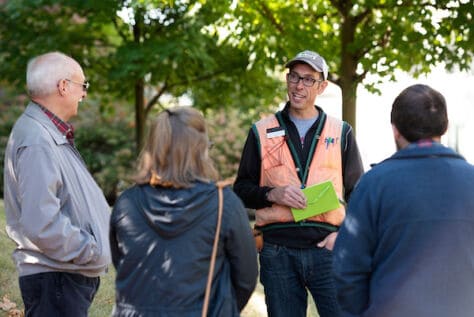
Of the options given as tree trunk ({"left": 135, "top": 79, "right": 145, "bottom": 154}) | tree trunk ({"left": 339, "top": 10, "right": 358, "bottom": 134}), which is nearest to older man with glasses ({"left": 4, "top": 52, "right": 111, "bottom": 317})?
tree trunk ({"left": 339, "top": 10, "right": 358, "bottom": 134})

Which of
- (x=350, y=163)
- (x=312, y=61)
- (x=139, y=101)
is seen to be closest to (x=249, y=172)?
(x=350, y=163)

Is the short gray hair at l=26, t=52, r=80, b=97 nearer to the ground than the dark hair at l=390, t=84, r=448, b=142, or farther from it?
farther from it

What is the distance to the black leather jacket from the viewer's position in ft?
9.82

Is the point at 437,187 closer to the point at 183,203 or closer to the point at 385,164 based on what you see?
the point at 385,164

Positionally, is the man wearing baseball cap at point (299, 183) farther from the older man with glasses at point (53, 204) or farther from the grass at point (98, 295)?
the grass at point (98, 295)

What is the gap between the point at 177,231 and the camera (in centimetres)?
298

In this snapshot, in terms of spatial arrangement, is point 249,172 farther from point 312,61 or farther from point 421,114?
point 421,114

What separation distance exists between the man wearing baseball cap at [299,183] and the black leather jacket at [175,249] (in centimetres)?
118

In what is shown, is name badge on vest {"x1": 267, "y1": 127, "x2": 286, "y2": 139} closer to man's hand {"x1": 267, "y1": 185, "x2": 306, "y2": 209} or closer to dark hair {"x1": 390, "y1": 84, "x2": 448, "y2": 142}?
man's hand {"x1": 267, "y1": 185, "x2": 306, "y2": 209}

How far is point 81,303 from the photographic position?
3771 millimetres

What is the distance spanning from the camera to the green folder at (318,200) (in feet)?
13.7

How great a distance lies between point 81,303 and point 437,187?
6.19ft

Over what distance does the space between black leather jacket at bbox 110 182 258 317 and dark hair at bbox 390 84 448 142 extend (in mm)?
765

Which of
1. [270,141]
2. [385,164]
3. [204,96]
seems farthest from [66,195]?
[204,96]
